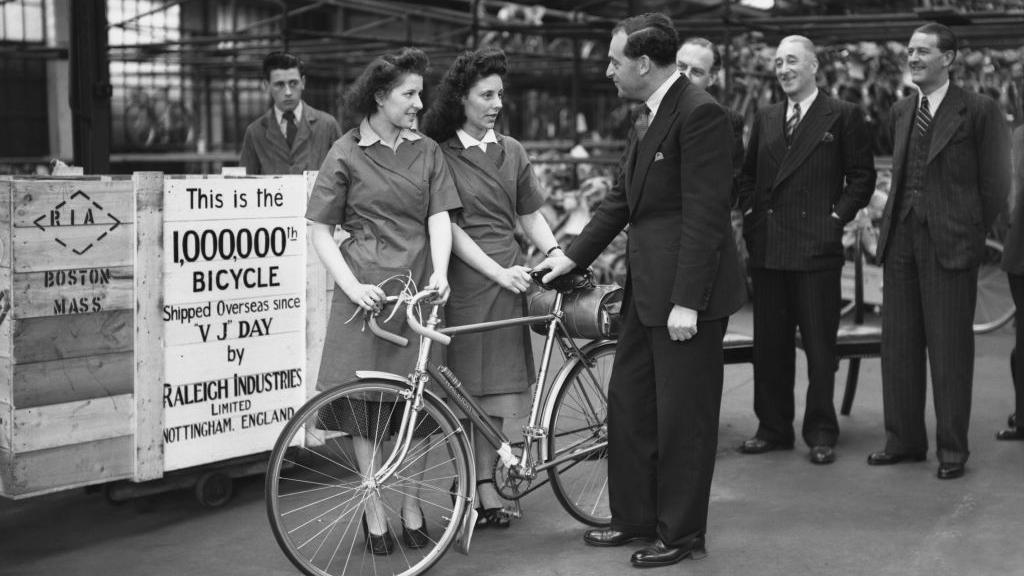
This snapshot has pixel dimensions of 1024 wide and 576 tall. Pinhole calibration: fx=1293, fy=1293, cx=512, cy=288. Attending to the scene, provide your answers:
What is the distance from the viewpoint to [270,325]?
17.8ft

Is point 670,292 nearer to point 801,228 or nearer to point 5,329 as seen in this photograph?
point 801,228

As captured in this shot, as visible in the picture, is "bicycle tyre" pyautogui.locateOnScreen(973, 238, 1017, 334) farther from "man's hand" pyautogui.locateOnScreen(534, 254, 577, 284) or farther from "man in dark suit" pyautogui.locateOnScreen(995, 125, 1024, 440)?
"man's hand" pyautogui.locateOnScreen(534, 254, 577, 284)

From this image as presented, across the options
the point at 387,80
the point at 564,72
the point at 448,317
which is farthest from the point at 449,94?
the point at 564,72

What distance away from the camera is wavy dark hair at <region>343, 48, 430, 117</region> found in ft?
15.0

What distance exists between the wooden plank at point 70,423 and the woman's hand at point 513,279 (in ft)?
4.91

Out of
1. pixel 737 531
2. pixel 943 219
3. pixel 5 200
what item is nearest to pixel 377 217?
pixel 5 200

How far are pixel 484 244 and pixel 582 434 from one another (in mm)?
822

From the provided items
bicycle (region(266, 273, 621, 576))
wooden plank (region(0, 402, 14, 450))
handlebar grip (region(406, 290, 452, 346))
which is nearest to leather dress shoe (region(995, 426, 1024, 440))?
bicycle (region(266, 273, 621, 576))

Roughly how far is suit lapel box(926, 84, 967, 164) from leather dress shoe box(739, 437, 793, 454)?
1.56m

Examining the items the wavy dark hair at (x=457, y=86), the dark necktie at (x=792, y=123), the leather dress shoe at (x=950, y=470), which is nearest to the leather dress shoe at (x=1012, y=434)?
the leather dress shoe at (x=950, y=470)

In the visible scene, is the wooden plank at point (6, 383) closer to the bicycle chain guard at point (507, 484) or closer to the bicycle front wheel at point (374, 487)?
the bicycle front wheel at point (374, 487)

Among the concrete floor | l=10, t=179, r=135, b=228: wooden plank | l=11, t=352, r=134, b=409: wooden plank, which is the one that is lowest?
the concrete floor

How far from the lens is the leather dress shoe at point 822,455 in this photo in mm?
6117

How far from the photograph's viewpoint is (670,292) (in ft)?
14.5
